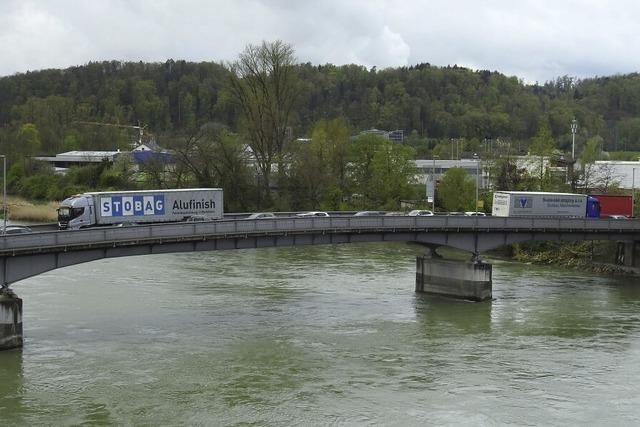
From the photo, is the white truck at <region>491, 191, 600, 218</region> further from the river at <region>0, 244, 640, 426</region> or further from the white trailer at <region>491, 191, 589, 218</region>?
the river at <region>0, 244, 640, 426</region>

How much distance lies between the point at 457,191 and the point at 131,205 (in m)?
55.2

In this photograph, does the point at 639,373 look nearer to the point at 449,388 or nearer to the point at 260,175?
the point at 449,388

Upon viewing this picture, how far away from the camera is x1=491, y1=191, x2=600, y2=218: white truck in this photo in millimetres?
75438

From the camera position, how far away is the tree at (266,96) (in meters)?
114

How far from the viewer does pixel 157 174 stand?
4658 inches

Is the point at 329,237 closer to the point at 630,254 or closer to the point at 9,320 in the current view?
the point at 9,320

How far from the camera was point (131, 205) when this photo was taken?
62594mm

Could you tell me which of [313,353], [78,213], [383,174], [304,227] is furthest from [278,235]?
[383,174]

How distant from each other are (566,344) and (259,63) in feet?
254

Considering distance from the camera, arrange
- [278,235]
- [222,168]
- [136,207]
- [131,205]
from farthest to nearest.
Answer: [222,168] < [136,207] < [131,205] < [278,235]

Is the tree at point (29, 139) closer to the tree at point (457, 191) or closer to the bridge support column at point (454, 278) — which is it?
the tree at point (457, 191)

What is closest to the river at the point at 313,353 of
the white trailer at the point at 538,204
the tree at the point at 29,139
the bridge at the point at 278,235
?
the bridge at the point at 278,235

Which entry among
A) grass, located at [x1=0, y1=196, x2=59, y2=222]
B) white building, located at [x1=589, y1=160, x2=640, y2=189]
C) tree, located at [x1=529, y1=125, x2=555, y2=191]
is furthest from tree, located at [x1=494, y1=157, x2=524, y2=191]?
grass, located at [x1=0, y1=196, x2=59, y2=222]

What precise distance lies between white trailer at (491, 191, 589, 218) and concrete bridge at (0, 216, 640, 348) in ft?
20.8
